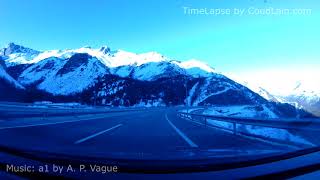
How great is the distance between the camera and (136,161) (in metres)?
3.22

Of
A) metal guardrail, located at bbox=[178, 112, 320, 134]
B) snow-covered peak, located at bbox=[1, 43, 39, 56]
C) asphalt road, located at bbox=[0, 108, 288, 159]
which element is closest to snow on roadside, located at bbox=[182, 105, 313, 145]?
metal guardrail, located at bbox=[178, 112, 320, 134]

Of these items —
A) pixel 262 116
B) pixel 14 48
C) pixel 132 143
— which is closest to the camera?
pixel 132 143

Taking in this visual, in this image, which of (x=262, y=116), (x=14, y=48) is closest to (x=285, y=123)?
(x=262, y=116)

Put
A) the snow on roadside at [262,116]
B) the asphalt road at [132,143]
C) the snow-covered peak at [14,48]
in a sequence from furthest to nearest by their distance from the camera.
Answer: the snow on roadside at [262,116]
the snow-covered peak at [14,48]
the asphalt road at [132,143]

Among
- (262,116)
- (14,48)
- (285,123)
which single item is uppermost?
(14,48)

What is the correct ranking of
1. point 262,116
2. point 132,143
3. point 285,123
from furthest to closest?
point 262,116 < point 285,123 < point 132,143

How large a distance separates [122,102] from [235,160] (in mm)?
66481

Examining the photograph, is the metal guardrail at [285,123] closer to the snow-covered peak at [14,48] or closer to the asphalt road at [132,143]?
the asphalt road at [132,143]

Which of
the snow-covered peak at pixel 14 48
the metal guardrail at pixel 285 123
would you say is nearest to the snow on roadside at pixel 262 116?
the metal guardrail at pixel 285 123

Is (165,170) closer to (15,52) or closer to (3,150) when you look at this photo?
(3,150)

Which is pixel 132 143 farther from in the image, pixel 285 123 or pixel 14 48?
pixel 285 123

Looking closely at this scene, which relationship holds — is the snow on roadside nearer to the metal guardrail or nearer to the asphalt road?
the metal guardrail

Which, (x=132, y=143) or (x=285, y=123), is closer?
(x=132, y=143)

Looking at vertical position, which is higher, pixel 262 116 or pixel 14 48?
pixel 14 48
